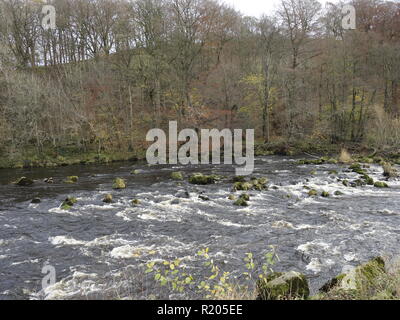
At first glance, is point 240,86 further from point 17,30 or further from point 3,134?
point 17,30

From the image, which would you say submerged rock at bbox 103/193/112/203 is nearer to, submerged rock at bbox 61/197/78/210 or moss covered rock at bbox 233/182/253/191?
submerged rock at bbox 61/197/78/210

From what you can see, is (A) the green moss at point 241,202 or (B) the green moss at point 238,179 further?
(B) the green moss at point 238,179

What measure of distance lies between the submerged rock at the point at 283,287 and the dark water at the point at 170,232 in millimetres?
1321

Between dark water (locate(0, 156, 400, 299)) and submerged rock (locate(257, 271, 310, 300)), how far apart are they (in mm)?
1321

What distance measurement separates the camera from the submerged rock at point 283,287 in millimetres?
5031

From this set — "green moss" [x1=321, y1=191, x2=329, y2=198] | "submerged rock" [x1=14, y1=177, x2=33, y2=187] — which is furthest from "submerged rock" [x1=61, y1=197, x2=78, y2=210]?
"green moss" [x1=321, y1=191, x2=329, y2=198]

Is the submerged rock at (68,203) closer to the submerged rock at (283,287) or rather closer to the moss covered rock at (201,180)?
the moss covered rock at (201,180)

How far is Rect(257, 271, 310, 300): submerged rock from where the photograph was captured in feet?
16.5

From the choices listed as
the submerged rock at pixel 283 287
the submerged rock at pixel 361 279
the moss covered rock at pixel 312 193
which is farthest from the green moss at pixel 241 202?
the submerged rock at pixel 283 287

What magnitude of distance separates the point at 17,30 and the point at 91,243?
114 ft

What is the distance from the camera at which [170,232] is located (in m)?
9.55

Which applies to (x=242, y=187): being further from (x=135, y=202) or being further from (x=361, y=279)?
(x=361, y=279)
